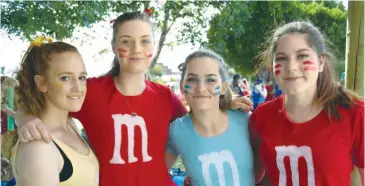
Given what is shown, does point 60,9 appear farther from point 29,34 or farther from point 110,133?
point 110,133

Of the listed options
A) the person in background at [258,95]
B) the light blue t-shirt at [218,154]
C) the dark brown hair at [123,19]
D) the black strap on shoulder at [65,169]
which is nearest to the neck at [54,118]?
the black strap on shoulder at [65,169]

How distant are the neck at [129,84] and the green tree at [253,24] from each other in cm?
100

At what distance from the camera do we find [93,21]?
485 centimetres

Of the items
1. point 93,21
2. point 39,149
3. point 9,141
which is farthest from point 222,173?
point 93,21

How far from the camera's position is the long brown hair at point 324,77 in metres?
2.02

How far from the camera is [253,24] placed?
1241 centimetres

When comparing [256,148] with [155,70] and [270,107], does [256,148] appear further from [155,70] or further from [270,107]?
[155,70]

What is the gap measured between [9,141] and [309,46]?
1646mm

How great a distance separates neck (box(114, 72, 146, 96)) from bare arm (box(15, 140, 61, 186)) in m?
0.74

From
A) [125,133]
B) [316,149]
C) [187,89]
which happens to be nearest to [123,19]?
[187,89]

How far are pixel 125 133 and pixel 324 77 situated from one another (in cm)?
119

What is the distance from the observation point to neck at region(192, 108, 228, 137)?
2254mm

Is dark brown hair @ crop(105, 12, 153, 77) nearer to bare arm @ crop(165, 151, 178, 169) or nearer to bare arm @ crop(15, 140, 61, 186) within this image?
bare arm @ crop(165, 151, 178, 169)

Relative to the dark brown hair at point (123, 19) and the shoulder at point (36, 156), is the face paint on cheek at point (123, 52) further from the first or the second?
the shoulder at point (36, 156)
